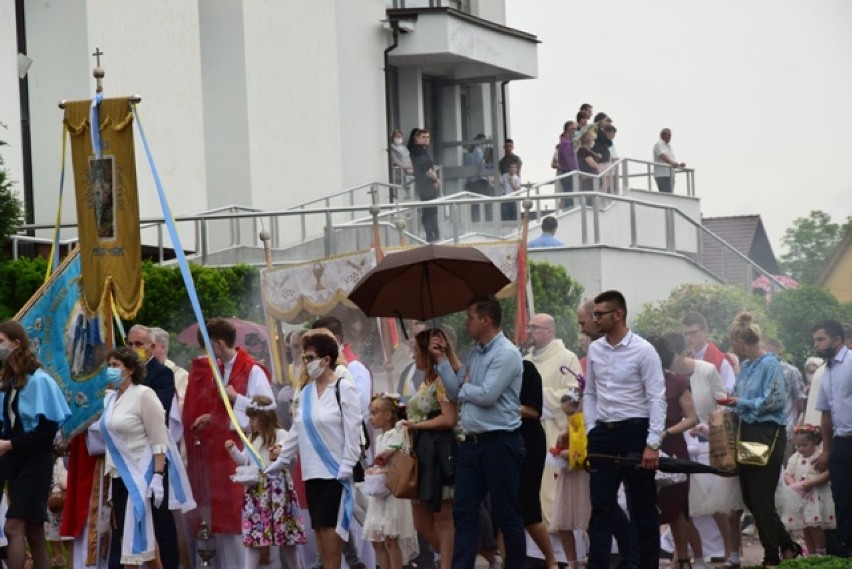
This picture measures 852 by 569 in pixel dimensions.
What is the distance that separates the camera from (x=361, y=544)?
15.2 meters

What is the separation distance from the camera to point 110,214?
1511 cm

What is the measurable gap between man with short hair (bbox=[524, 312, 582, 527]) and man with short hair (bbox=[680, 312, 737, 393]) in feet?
4.91

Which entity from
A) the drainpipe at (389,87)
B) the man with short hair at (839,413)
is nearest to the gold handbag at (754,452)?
the man with short hair at (839,413)

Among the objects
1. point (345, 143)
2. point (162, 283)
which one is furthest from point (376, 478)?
point (345, 143)

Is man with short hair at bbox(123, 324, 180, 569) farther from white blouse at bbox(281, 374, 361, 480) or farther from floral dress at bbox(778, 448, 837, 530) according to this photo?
floral dress at bbox(778, 448, 837, 530)

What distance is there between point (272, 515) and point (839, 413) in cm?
439

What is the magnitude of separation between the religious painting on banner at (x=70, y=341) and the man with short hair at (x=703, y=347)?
502 centimetres

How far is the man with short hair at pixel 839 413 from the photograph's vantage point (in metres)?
14.0

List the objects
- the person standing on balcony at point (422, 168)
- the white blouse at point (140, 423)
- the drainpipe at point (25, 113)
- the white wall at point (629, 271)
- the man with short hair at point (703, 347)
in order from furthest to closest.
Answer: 1. the person standing on balcony at point (422, 168)
2. the drainpipe at point (25, 113)
3. the white wall at point (629, 271)
4. the man with short hair at point (703, 347)
5. the white blouse at point (140, 423)

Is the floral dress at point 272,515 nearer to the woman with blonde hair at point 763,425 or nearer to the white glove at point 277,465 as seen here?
the white glove at point 277,465

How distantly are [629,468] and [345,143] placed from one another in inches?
947

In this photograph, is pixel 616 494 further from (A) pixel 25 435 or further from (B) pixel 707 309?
(B) pixel 707 309

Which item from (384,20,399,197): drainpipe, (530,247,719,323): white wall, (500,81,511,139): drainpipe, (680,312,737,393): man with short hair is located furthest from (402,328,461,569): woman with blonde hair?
(500,81,511,139): drainpipe

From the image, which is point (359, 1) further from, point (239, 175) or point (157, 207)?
point (157, 207)
